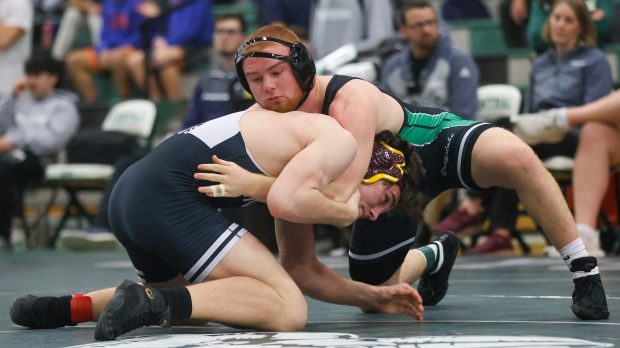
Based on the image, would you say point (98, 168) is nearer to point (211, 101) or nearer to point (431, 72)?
point (211, 101)

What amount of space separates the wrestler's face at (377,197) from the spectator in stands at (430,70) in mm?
3671

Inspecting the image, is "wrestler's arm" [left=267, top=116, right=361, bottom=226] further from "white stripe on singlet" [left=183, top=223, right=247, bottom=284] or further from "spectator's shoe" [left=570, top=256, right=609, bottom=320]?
"spectator's shoe" [left=570, top=256, right=609, bottom=320]

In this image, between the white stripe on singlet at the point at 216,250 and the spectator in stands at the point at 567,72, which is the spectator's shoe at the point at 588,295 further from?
the spectator in stands at the point at 567,72

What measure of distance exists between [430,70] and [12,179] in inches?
134

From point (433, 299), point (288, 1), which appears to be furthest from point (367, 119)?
point (288, 1)

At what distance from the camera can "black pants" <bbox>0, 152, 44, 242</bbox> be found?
990 centimetres

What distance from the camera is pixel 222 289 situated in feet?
13.7

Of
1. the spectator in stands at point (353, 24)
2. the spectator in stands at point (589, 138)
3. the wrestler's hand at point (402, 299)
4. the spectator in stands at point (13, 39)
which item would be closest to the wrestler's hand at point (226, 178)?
the wrestler's hand at point (402, 299)

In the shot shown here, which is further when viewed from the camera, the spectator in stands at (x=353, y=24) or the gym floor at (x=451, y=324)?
the spectator in stands at (x=353, y=24)

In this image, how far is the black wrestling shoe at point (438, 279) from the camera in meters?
5.27

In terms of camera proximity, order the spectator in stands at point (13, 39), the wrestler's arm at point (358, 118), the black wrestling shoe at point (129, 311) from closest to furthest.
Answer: the black wrestling shoe at point (129, 311) < the wrestler's arm at point (358, 118) < the spectator in stands at point (13, 39)

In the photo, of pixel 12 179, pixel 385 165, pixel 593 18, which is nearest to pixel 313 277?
pixel 385 165

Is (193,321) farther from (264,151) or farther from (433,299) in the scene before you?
(433,299)

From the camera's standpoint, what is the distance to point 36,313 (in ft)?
14.8
